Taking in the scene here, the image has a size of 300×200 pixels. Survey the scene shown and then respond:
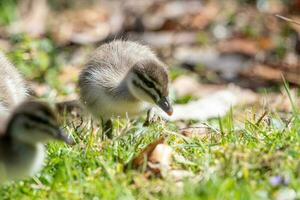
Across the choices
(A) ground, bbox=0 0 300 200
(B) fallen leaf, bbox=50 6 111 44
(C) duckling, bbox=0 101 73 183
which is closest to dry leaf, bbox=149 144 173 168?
(A) ground, bbox=0 0 300 200

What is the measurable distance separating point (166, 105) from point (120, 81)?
0.64m

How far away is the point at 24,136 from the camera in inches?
191

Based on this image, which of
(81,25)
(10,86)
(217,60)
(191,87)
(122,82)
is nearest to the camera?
(10,86)

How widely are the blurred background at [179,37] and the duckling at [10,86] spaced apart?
222cm

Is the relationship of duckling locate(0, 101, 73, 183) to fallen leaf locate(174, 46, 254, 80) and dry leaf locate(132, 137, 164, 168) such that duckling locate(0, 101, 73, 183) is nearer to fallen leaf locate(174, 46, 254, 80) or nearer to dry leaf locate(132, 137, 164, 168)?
dry leaf locate(132, 137, 164, 168)

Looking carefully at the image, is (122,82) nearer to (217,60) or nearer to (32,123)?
(32,123)

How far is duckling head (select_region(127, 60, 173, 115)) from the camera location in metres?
6.91

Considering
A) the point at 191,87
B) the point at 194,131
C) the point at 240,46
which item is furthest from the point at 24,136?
the point at 240,46

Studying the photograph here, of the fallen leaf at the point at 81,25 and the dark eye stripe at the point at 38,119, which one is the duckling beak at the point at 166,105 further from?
the fallen leaf at the point at 81,25

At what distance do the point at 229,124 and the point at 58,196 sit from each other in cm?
174

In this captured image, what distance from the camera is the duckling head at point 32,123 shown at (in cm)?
480

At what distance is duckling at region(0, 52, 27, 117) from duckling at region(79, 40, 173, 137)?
24.1 inches

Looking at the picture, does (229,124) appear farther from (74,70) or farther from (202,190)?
(74,70)

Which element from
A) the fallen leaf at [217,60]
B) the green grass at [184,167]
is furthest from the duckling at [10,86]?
the fallen leaf at [217,60]
